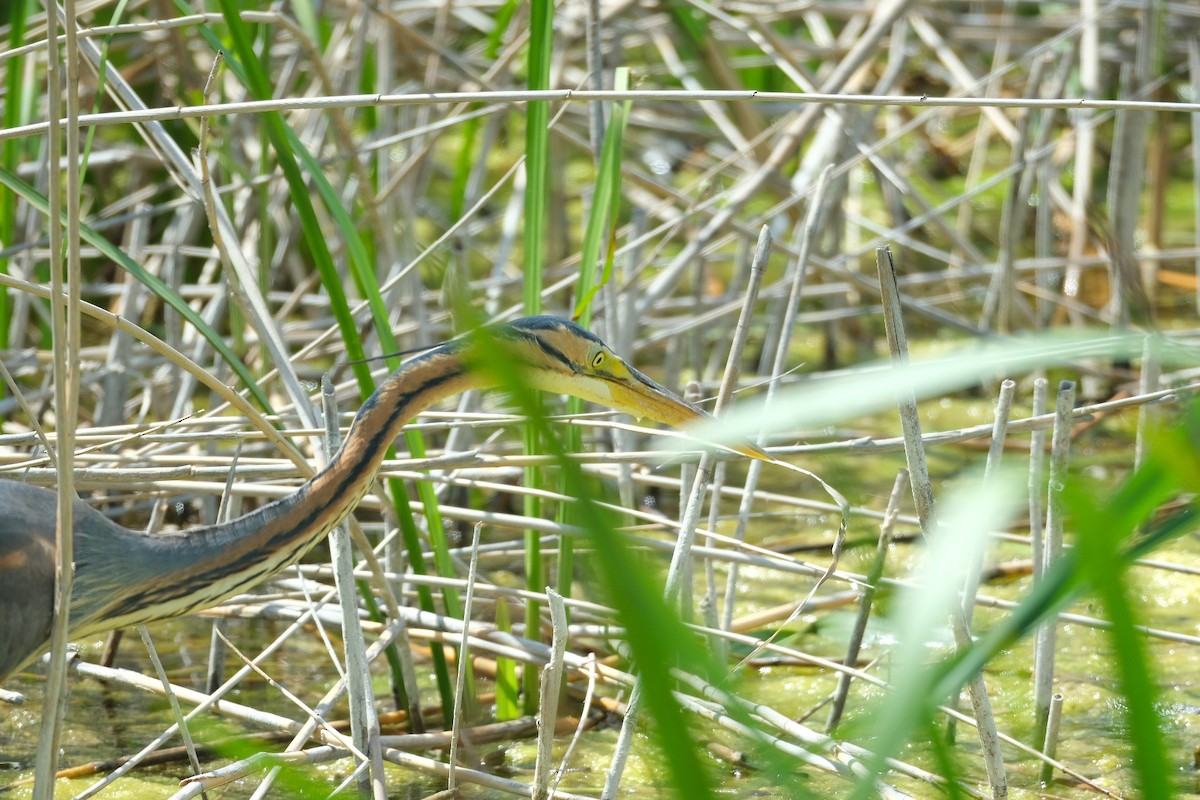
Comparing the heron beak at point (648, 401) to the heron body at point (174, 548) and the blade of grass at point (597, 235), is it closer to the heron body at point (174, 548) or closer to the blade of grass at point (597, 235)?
the blade of grass at point (597, 235)

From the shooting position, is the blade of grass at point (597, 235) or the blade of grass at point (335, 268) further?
the blade of grass at point (597, 235)

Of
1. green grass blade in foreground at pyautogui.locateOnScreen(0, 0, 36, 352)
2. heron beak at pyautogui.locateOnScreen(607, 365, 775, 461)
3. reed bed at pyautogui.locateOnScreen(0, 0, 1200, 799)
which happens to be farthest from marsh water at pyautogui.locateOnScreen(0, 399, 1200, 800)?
green grass blade in foreground at pyautogui.locateOnScreen(0, 0, 36, 352)

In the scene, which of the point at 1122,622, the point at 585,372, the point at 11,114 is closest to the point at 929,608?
the point at 1122,622

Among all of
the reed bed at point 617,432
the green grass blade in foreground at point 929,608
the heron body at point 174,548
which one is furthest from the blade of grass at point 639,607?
the heron body at point 174,548

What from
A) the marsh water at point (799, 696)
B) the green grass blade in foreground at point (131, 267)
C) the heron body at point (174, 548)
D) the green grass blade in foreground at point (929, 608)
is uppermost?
the green grass blade in foreground at point (131, 267)

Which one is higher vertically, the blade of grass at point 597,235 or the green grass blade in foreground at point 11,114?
the green grass blade in foreground at point 11,114

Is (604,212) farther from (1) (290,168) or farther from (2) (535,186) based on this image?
(1) (290,168)

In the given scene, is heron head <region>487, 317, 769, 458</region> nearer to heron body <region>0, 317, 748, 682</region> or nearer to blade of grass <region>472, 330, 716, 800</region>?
heron body <region>0, 317, 748, 682</region>
